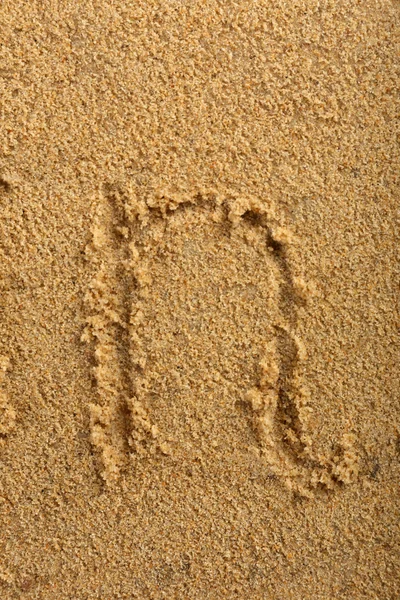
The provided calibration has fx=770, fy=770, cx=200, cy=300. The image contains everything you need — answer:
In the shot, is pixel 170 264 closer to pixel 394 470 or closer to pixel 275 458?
pixel 275 458

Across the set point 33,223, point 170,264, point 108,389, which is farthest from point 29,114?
point 108,389

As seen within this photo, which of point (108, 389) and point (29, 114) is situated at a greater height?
point (29, 114)

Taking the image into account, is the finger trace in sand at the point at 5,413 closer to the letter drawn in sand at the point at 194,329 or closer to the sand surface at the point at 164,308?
the sand surface at the point at 164,308

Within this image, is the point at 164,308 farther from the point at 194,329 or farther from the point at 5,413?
the point at 5,413

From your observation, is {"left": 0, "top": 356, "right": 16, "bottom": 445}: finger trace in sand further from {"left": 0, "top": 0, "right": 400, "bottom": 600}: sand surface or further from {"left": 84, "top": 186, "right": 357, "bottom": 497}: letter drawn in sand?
{"left": 84, "top": 186, "right": 357, "bottom": 497}: letter drawn in sand

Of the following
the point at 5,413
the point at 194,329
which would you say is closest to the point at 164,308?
the point at 194,329

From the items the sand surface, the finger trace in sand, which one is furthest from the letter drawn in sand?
the finger trace in sand

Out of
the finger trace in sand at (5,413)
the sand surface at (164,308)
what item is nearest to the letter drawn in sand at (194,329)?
the sand surface at (164,308)
